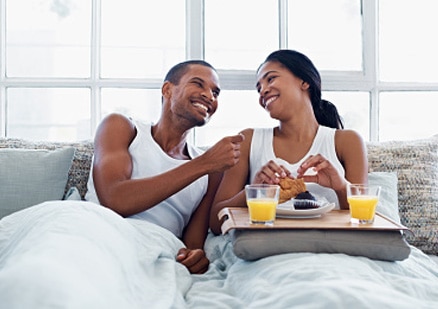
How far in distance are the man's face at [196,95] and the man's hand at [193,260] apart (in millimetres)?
694

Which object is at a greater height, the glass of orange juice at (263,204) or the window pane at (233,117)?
the window pane at (233,117)

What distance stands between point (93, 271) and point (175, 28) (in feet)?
6.69

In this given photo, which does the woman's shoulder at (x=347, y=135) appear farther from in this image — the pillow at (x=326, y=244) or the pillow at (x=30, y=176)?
the pillow at (x=30, y=176)

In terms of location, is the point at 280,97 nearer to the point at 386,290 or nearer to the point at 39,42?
the point at 386,290

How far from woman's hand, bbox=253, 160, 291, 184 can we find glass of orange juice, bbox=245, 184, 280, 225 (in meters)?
0.27

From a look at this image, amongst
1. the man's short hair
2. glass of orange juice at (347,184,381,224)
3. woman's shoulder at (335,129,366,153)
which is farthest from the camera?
the man's short hair

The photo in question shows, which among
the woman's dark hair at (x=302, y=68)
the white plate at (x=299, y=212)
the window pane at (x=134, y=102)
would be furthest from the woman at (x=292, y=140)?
the window pane at (x=134, y=102)

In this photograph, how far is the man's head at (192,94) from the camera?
1939 mm

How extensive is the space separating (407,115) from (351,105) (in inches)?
13.7

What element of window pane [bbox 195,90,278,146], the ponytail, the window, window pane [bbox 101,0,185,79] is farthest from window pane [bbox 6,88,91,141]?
the ponytail

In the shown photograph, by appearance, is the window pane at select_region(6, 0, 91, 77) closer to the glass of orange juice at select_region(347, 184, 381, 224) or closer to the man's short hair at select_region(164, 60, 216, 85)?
the man's short hair at select_region(164, 60, 216, 85)

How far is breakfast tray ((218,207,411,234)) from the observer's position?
1233 mm

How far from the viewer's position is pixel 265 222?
1.29 m

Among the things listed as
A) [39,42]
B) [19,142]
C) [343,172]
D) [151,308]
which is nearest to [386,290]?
[151,308]
